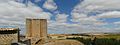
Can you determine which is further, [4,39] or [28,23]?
[28,23]

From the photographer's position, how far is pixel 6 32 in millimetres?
12523

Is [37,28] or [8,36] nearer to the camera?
[8,36]

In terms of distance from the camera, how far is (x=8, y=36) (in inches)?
491

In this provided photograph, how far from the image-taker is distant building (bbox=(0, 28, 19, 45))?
1239 centimetres

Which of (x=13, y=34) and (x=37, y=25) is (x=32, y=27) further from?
(x=13, y=34)

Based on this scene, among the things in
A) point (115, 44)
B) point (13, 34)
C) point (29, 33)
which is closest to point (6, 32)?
point (13, 34)

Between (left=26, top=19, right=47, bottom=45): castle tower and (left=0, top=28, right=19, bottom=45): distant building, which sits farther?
(left=26, top=19, right=47, bottom=45): castle tower

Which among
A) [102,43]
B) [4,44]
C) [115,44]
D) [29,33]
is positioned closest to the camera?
[4,44]

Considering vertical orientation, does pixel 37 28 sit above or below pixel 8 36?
above

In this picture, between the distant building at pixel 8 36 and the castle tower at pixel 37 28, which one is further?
the castle tower at pixel 37 28

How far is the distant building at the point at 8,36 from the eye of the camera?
1239 centimetres

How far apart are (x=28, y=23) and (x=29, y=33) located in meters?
1.13

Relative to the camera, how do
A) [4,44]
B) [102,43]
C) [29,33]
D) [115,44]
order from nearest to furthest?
[4,44], [29,33], [115,44], [102,43]

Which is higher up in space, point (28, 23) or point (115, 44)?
point (28, 23)
